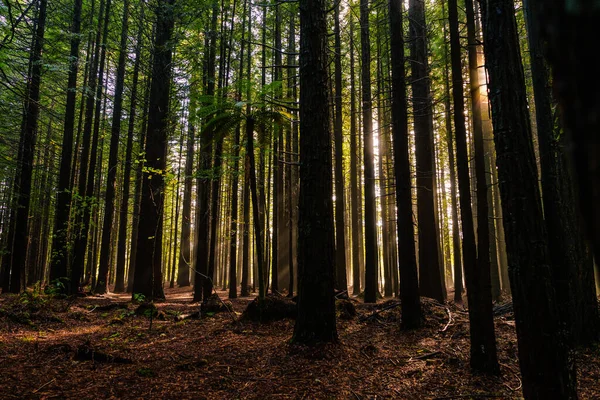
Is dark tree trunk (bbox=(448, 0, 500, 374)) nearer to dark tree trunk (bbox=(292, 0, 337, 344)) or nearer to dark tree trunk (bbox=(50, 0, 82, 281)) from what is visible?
dark tree trunk (bbox=(292, 0, 337, 344))

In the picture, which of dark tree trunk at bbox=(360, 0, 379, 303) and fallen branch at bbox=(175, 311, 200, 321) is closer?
fallen branch at bbox=(175, 311, 200, 321)

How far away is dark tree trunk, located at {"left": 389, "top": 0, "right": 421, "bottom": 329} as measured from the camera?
23.9 feet

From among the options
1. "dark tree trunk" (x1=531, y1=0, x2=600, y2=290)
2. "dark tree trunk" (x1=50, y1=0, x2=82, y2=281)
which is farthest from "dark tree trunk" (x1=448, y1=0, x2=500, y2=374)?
"dark tree trunk" (x1=50, y1=0, x2=82, y2=281)

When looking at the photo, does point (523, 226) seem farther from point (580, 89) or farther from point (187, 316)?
point (187, 316)

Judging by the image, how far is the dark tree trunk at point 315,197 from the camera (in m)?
5.66

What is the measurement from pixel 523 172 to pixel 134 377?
5.22 metres

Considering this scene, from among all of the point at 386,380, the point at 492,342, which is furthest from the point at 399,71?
the point at 386,380

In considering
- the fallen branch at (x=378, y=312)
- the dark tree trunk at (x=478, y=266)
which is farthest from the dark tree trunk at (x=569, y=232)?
the fallen branch at (x=378, y=312)

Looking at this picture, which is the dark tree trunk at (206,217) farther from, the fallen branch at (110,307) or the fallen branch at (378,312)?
the fallen branch at (378,312)

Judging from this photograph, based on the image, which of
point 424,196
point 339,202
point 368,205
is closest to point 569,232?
point 424,196

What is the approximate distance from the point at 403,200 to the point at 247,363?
186 inches

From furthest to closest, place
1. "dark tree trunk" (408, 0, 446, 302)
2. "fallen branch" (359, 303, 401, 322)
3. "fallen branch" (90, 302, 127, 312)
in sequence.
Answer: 1. "dark tree trunk" (408, 0, 446, 302)
2. "fallen branch" (90, 302, 127, 312)
3. "fallen branch" (359, 303, 401, 322)

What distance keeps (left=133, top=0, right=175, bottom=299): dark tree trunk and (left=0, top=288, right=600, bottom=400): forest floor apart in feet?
14.7

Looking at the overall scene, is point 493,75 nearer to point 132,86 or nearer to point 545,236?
point 545,236
